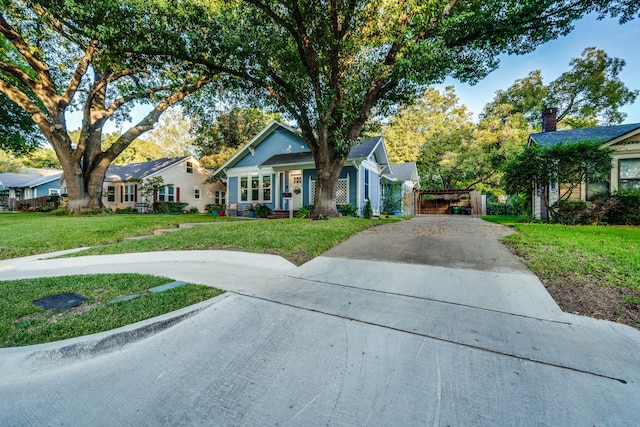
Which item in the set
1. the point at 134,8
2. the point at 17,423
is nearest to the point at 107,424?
the point at 17,423

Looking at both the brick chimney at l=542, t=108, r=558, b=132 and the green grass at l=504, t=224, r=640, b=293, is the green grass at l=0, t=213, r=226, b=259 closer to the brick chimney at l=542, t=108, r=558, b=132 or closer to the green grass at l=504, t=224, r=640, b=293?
the green grass at l=504, t=224, r=640, b=293

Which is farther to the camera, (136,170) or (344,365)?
(136,170)

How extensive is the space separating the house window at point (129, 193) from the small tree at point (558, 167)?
87.6 feet

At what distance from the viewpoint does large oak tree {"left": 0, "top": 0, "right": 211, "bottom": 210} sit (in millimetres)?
11205

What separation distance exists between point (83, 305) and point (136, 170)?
25.8 m

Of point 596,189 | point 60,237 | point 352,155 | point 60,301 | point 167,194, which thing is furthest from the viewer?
point 167,194

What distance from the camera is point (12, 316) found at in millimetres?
2848

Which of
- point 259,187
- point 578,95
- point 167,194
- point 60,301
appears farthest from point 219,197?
point 578,95

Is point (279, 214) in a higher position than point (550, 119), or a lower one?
lower

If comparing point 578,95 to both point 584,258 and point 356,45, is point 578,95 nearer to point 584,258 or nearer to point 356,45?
point 356,45

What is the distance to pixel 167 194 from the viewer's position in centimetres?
2288

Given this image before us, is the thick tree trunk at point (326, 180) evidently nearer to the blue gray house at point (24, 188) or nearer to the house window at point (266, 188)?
the house window at point (266, 188)

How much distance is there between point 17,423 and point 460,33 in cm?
1254

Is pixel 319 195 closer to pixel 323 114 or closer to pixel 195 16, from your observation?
pixel 323 114
